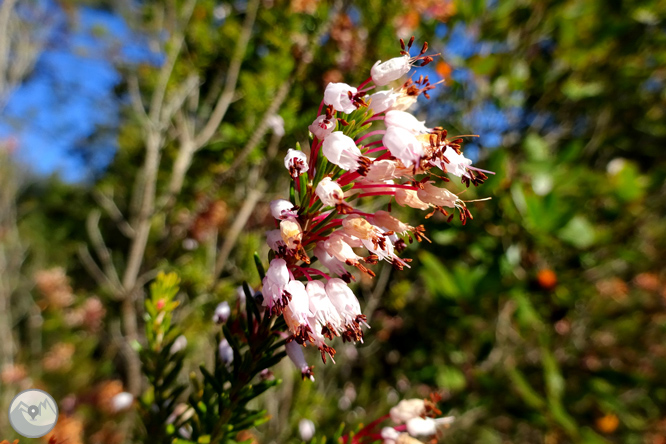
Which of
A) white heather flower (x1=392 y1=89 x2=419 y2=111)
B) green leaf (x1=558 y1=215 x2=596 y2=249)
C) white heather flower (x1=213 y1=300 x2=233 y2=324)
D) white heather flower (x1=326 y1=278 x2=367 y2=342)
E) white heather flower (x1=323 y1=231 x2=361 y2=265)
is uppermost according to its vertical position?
white heather flower (x1=392 y1=89 x2=419 y2=111)

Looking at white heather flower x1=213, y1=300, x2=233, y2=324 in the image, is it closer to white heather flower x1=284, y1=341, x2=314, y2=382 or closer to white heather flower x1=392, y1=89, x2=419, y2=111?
white heather flower x1=284, y1=341, x2=314, y2=382

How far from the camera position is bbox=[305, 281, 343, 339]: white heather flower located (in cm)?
47

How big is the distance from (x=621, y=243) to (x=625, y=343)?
4.02 feet

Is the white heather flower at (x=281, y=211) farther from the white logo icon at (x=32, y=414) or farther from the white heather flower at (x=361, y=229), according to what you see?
the white logo icon at (x=32, y=414)

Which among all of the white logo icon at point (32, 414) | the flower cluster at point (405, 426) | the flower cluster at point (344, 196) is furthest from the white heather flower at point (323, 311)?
the white logo icon at point (32, 414)

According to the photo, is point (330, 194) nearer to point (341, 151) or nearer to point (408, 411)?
point (341, 151)

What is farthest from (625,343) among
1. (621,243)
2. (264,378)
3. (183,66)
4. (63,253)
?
(63,253)

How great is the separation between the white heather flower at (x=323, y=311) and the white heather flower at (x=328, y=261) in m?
0.03

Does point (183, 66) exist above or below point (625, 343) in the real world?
above

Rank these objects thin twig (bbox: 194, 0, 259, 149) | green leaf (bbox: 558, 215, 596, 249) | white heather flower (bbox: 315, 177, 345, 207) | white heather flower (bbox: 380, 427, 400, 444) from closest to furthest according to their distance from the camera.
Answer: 1. white heather flower (bbox: 315, 177, 345, 207)
2. white heather flower (bbox: 380, 427, 400, 444)
3. green leaf (bbox: 558, 215, 596, 249)
4. thin twig (bbox: 194, 0, 259, 149)

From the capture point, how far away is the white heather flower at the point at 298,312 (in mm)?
448

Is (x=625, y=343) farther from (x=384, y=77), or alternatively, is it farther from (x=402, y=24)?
(x=384, y=77)

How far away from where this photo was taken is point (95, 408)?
288cm

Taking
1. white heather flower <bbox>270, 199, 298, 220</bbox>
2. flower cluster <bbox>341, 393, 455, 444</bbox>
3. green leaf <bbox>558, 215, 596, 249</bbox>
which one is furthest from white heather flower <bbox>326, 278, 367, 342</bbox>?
green leaf <bbox>558, 215, 596, 249</bbox>
